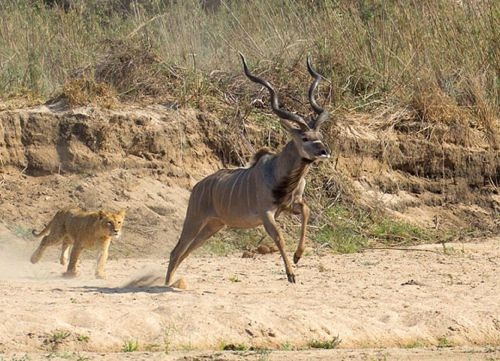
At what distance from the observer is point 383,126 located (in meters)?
15.2

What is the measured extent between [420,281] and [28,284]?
134 inches

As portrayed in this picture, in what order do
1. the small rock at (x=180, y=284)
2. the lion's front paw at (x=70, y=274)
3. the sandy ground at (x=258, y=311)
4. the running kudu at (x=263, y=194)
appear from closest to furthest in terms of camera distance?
the sandy ground at (x=258, y=311), the small rock at (x=180, y=284), the running kudu at (x=263, y=194), the lion's front paw at (x=70, y=274)

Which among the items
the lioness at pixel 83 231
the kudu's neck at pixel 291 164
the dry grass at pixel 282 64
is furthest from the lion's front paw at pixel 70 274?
the dry grass at pixel 282 64

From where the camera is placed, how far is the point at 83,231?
Answer: 11.5 m

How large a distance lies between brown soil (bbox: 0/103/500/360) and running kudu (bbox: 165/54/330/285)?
45 centimetres

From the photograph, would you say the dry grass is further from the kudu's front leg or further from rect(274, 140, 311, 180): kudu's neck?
the kudu's front leg

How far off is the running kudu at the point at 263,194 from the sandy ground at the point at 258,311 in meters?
0.44

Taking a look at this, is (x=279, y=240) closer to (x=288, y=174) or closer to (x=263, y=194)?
(x=263, y=194)

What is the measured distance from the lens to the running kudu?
10523mm

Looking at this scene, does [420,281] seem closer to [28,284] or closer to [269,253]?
[269,253]

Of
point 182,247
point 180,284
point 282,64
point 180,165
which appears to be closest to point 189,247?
point 182,247

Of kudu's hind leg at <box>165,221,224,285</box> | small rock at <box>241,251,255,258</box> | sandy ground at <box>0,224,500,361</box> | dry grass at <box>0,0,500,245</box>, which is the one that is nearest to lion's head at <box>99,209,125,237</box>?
sandy ground at <box>0,224,500,361</box>

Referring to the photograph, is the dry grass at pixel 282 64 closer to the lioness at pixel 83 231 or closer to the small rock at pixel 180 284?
the lioness at pixel 83 231

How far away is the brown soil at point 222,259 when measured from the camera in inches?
328
